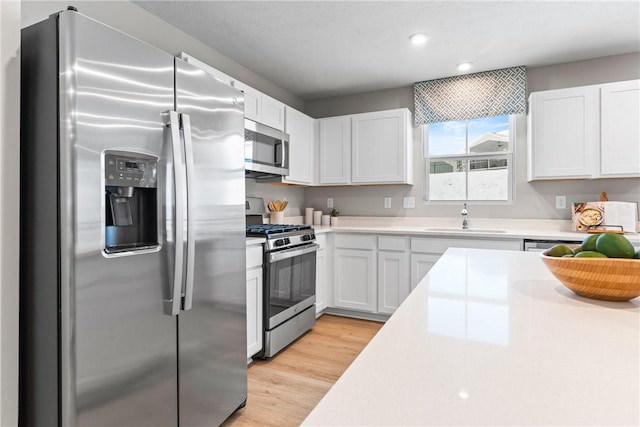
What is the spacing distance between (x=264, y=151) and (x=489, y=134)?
7.54ft

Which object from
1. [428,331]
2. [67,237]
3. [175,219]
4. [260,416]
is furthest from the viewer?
[260,416]

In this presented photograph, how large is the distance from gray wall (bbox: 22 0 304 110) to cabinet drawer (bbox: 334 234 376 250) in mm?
1734

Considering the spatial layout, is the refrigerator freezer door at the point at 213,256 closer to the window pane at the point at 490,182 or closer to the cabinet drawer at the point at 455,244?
the cabinet drawer at the point at 455,244

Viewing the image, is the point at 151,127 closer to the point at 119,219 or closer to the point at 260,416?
the point at 119,219

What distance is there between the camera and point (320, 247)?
336 centimetres

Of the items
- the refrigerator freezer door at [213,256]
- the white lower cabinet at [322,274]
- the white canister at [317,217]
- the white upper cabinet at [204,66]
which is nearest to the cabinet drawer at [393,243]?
the white lower cabinet at [322,274]

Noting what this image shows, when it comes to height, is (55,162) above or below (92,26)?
below

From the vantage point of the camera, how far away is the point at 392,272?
3320 millimetres

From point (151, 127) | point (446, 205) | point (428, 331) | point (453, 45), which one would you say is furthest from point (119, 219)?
point (446, 205)

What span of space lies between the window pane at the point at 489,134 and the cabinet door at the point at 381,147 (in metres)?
0.63

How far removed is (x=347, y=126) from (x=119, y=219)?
9.26 ft

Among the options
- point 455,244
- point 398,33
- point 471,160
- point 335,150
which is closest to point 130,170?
point 398,33

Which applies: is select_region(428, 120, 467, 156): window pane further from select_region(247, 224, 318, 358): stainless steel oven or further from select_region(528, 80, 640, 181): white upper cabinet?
select_region(247, 224, 318, 358): stainless steel oven

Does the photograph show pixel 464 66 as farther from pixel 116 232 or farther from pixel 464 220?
pixel 116 232
